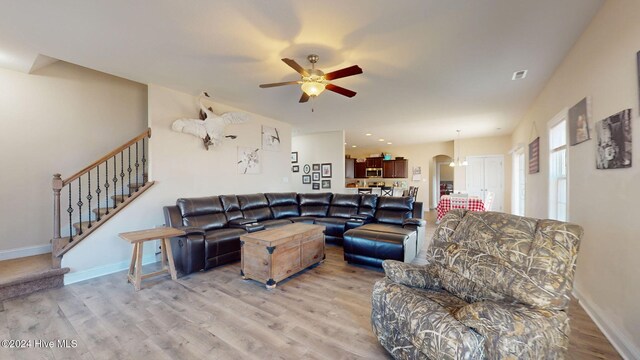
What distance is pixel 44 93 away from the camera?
3.62 m

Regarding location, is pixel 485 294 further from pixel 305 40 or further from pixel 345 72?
pixel 305 40

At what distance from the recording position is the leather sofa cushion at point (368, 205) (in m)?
5.02

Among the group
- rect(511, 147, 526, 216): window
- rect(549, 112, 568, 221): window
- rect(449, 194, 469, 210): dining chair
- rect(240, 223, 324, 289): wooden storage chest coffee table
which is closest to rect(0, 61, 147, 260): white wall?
rect(240, 223, 324, 289): wooden storage chest coffee table

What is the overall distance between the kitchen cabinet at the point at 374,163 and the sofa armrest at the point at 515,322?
9.61 metres

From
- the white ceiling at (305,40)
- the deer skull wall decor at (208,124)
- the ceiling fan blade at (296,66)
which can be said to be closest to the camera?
the white ceiling at (305,40)

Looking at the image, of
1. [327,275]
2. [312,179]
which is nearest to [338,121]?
[312,179]

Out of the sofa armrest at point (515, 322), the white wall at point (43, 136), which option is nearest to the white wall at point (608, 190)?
the sofa armrest at point (515, 322)

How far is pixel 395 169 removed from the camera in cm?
1043

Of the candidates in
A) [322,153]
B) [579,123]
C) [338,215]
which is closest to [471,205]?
[338,215]

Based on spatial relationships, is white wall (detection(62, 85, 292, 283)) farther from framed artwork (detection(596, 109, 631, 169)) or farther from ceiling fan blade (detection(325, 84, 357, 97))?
framed artwork (detection(596, 109, 631, 169))

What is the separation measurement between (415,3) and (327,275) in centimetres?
305

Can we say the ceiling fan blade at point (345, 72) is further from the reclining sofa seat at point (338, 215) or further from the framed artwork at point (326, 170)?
the framed artwork at point (326, 170)

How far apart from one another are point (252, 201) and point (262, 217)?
369 millimetres

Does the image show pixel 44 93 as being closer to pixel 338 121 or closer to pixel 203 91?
pixel 203 91
